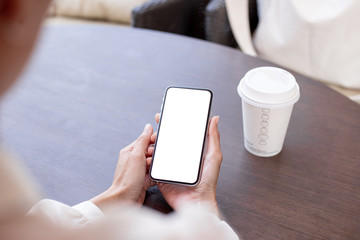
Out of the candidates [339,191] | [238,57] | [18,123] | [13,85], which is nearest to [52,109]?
[18,123]

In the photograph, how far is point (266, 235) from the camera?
28.5 inches

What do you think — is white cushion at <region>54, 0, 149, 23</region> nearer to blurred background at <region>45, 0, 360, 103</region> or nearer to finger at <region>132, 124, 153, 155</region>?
blurred background at <region>45, 0, 360, 103</region>

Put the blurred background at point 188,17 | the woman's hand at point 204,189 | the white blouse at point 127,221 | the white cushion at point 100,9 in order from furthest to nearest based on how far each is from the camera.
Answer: the white cushion at point 100,9 → the blurred background at point 188,17 → the woman's hand at point 204,189 → the white blouse at point 127,221

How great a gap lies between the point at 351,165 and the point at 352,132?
0.10 m

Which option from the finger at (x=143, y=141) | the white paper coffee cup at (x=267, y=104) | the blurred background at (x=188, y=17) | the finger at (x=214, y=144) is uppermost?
the white paper coffee cup at (x=267, y=104)

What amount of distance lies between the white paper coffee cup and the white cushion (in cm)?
118

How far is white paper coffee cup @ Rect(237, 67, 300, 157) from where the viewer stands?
0.76 metres

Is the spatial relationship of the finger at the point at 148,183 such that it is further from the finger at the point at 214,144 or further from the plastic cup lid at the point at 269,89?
the plastic cup lid at the point at 269,89

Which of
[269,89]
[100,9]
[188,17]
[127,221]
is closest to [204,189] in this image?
[269,89]

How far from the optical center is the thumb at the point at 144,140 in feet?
2.68

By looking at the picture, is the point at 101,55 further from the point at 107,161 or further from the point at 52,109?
the point at 107,161

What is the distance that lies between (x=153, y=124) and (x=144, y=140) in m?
0.10

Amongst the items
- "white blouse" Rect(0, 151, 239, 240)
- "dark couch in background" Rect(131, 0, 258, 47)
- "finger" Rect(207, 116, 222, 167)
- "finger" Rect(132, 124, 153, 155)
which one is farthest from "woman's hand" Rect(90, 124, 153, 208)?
"dark couch in background" Rect(131, 0, 258, 47)

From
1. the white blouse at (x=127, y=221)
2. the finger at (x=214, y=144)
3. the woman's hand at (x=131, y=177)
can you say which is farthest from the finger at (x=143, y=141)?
the white blouse at (x=127, y=221)
